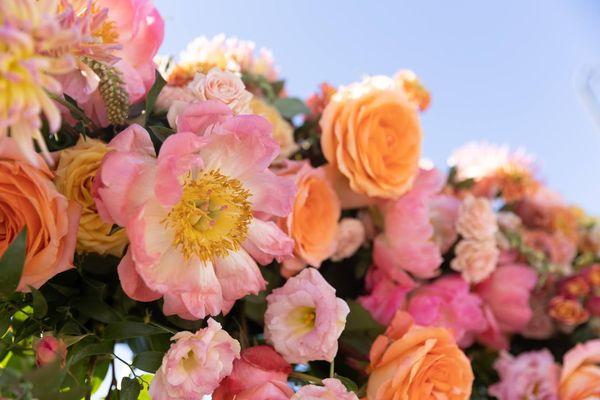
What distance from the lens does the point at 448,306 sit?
0.69m

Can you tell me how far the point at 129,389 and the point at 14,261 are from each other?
0.38 feet

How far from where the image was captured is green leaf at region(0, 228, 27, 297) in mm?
378

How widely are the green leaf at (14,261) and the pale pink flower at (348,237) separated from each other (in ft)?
1.15

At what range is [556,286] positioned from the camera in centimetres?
90

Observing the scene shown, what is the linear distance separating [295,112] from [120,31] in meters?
0.27

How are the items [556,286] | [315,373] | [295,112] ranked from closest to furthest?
[315,373], [295,112], [556,286]

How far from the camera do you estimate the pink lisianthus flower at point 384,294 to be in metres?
0.65

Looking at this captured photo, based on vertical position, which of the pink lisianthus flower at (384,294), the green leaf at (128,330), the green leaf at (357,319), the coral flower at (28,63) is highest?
the coral flower at (28,63)

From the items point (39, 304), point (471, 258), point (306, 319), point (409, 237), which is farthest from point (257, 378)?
point (471, 258)

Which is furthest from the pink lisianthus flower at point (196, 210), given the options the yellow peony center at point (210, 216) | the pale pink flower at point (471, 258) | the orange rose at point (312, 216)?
the pale pink flower at point (471, 258)

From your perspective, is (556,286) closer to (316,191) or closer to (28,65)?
(316,191)

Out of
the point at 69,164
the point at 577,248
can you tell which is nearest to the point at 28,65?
the point at 69,164

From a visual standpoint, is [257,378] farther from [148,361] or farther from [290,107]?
[290,107]

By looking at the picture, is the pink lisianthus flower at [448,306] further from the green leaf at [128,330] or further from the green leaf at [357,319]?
the green leaf at [128,330]
